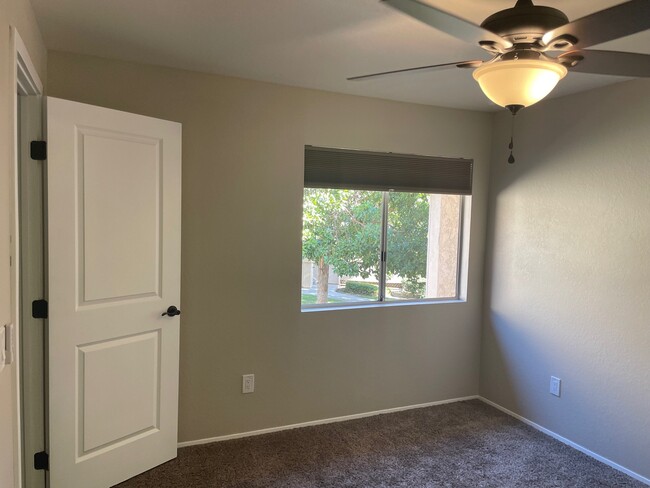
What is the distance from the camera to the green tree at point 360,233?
336cm

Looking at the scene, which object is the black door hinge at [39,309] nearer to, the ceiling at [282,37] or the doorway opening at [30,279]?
the doorway opening at [30,279]

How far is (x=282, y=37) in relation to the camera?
7.28 ft

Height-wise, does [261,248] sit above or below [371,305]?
above

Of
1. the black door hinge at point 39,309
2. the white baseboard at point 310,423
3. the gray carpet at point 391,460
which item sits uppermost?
the black door hinge at point 39,309

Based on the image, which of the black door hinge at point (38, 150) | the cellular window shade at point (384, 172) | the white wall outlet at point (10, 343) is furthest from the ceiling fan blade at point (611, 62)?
the black door hinge at point (38, 150)

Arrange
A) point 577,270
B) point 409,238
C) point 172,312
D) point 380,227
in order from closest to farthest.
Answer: point 172,312, point 577,270, point 380,227, point 409,238

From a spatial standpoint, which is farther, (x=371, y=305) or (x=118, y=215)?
(x=371, y=305)

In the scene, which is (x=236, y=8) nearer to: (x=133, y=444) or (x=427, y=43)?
(x=427, y=43)

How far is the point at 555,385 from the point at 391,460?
1.24 meters

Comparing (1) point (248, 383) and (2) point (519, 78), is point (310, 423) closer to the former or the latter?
(1) point (248, 383)

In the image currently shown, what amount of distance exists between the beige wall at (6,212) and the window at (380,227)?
1902mm

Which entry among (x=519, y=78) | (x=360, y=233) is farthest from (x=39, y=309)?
(x=519, y=78)

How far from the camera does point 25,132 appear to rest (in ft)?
7.02

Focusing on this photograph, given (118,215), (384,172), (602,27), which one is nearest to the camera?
(602,27)
